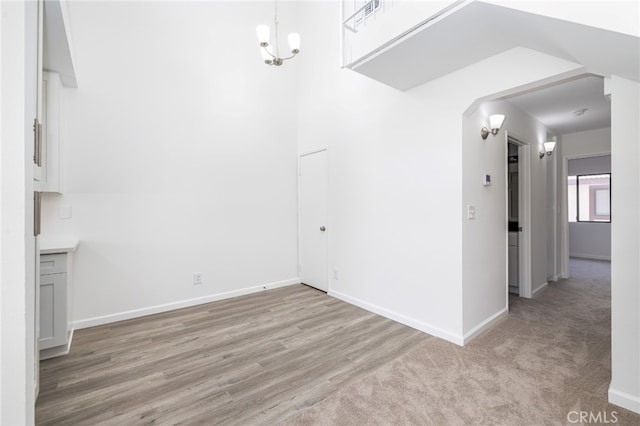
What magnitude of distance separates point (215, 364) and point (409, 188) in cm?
248

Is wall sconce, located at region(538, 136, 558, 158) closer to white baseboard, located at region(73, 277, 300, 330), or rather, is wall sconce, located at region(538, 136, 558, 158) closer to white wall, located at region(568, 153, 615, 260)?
white wall, located at region(568, 153, 615, 260)

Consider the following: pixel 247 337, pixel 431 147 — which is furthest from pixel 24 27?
pixel 431 147

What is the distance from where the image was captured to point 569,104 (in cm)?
374

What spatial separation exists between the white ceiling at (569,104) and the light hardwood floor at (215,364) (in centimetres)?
311

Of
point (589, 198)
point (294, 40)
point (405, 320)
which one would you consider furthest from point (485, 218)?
point (589, 198)

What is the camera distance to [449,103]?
2703 millimetres

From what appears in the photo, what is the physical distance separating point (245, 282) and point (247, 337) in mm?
1411

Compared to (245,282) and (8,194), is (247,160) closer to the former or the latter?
(245,282)

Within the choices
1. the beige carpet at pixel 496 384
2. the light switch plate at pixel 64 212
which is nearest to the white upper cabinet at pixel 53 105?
the light switch plate at pixel 64 212

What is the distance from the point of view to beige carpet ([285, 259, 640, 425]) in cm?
176

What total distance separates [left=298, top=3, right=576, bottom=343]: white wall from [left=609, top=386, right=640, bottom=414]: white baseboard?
3.23ft

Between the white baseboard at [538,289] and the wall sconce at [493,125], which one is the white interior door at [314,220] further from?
the white baseboard at [538,289]

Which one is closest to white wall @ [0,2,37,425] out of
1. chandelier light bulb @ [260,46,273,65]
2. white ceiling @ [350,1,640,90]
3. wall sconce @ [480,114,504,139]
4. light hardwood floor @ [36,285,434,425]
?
light hardwood floor @ [36,285,434,425]

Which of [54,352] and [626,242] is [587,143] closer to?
[626,242]
